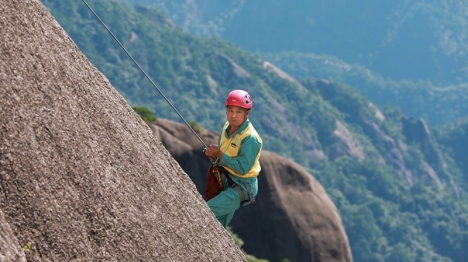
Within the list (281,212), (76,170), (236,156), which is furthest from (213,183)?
(281,212)

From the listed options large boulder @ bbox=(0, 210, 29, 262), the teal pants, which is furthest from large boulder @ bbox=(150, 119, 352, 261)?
large boulder @ bbox=(0, 210, 29, 262)

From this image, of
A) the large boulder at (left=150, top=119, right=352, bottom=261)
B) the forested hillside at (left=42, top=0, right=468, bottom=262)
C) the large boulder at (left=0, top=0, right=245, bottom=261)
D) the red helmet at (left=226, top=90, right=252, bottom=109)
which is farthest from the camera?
the forested hillside at (left=42, top=0, right=468, bottom=262)

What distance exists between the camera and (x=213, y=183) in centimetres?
786

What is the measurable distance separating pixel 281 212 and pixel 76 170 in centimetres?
2953

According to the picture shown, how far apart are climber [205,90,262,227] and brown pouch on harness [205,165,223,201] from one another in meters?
0.04

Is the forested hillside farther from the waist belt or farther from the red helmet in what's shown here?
the red helmet

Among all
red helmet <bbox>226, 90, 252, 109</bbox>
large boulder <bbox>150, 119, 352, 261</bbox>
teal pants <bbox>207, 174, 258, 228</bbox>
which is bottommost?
large boulder <bbox>150, 119, 352, 261</bbox>

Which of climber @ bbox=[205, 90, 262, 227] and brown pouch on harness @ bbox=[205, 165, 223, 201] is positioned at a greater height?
climber @ bbox=[205, 90, 262, 227]

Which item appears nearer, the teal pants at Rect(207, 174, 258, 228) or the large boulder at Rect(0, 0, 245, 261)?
the large boulder at Rect(0, 0, 245, 261)

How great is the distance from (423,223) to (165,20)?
244 feet

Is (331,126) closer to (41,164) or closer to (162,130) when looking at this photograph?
(162,130)

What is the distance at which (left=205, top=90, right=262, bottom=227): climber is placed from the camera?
7.47m

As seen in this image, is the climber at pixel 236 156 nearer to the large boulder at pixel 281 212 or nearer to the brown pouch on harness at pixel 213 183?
the brown pouch on harness at pixel 213 183

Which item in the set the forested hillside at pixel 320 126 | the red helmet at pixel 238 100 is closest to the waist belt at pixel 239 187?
the red helmet at pixel 238 100
